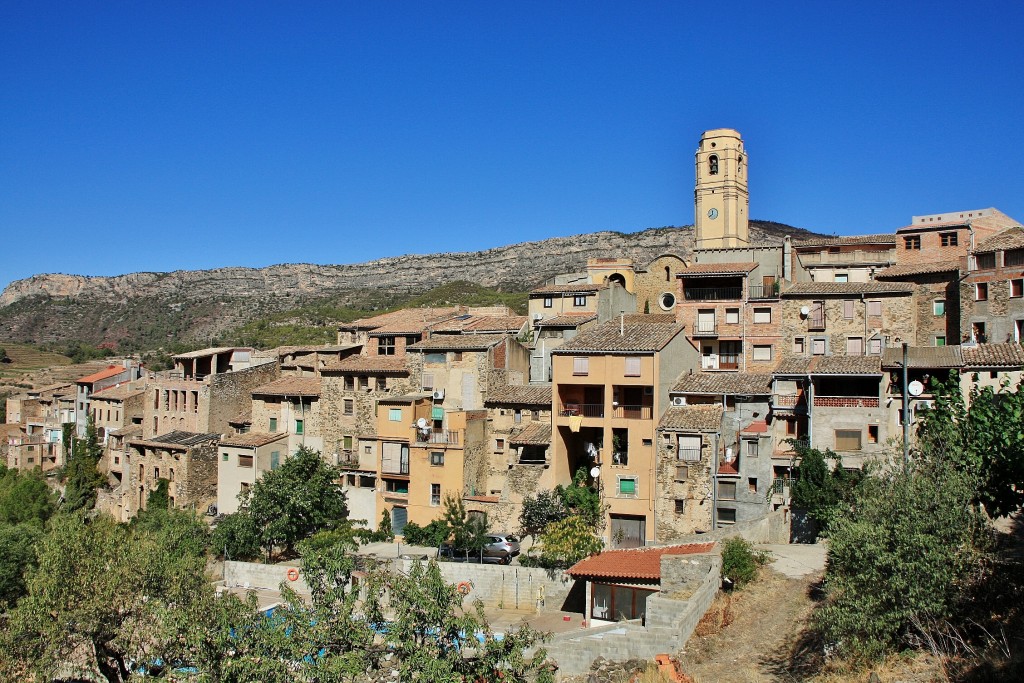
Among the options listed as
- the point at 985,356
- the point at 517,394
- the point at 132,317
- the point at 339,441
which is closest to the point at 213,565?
the point at 339,441

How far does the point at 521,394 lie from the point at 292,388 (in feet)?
49.6

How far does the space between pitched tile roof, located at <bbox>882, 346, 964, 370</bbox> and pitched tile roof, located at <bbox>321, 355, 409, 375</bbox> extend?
2399 cm

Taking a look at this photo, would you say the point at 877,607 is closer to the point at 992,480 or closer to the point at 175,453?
the point at 992,480

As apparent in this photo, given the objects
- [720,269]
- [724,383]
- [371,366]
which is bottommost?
[724,383]

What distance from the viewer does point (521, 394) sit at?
42.4 m

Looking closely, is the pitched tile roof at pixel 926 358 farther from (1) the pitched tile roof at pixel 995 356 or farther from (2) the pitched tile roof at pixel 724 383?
(2) the pitched tile roof at pixel 724 383

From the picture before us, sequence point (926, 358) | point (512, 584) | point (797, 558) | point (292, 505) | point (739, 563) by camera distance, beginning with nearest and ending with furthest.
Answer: point (739, 563) < point (797, 558) < point (512, 584) < point (926, 358) < point (292, 505)

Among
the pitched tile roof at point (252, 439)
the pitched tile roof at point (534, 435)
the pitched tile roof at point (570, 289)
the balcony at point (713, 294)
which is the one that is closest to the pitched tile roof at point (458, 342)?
the pitched tile roof at point (534, 435)

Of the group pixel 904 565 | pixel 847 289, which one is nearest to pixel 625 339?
pixel 847 289

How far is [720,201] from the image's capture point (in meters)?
58.8

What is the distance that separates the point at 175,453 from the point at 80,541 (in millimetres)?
24785

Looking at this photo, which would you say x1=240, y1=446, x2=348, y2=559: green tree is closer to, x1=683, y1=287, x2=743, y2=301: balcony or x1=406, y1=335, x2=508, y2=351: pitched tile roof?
x1=406, y1=335, x2=508, y2=351: pitched tile roof

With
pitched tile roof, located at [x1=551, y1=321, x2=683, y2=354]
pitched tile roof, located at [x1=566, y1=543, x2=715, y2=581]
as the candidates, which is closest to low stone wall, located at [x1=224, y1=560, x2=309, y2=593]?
pitched tile roof, located at [x1=566, y1=543, x2=715, y2=581]

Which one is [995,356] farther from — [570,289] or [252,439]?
[252,439]
